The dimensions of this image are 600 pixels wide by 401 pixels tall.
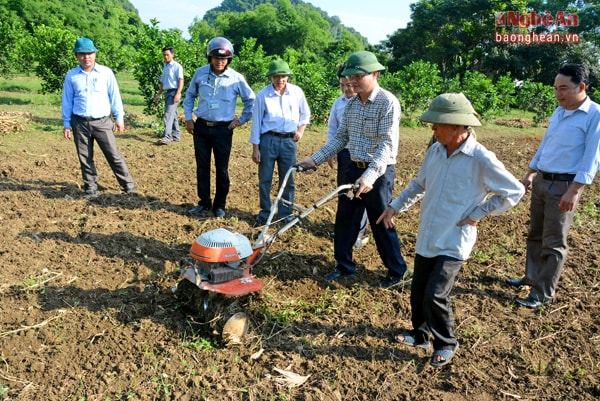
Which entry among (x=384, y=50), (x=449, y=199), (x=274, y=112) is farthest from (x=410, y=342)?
(x=384, y=50)

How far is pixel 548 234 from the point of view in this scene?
4.34 m

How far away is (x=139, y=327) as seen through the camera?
12.8ft

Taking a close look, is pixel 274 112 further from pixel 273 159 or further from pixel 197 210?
pixel 197 210

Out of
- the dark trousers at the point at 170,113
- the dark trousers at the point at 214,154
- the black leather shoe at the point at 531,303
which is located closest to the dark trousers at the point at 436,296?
the black leather shoe at the point at 531,303

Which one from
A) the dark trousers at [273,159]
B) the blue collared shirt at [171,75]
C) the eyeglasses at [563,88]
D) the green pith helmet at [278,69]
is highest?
the blue collared shirt at [171,75]

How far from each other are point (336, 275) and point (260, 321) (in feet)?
3.62

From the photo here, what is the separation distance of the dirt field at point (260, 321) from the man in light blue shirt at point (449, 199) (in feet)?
1.80

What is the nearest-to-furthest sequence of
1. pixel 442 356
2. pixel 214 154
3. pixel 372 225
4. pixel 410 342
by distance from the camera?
pixel 442 356
pixel 410 342
pixel 372 225
pixel 214 154

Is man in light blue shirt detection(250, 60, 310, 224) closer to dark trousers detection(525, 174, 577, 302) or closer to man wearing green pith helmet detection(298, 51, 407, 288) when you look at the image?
man wearing green pith helmet detection(298, 51, 407, 288)

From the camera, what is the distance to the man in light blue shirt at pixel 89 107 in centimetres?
647

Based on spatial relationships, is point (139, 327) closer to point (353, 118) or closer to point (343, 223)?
point (343, 223)

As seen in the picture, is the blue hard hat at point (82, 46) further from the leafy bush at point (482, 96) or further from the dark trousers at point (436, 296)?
the leafy bush at point (482, 96)

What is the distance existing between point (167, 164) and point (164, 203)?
228 centimetres

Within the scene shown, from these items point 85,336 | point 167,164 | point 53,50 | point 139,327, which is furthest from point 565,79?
point 53,50
